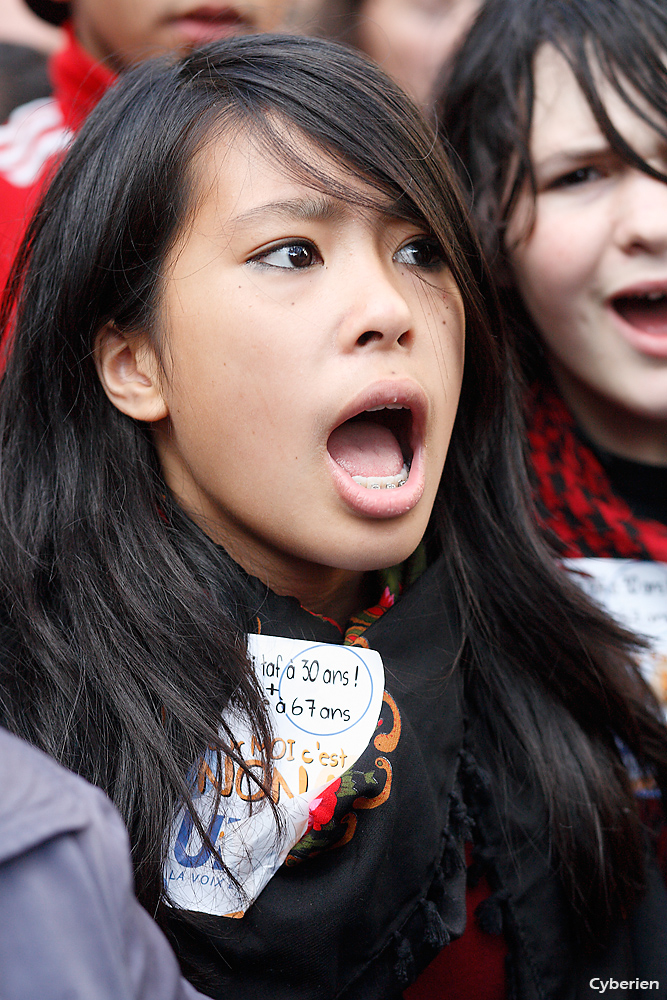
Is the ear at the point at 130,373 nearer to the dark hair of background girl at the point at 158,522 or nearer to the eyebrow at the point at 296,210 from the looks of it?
the dark hair of background girl at the point at 158,522

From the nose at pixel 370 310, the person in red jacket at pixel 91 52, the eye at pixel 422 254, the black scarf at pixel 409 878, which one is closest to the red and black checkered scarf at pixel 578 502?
the black scarf at pixel 409 878

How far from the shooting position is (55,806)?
1.77 feet

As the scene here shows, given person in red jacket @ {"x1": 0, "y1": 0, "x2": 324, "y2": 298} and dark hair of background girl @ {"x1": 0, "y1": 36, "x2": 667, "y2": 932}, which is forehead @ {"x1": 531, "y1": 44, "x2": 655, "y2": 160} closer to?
dark hair of background girl @ {"x1": 0, "y1": 36, "x2": 667, "y2": 932}

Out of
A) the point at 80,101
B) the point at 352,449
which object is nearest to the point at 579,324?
the point at 352,449

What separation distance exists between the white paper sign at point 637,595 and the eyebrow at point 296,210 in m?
0.79

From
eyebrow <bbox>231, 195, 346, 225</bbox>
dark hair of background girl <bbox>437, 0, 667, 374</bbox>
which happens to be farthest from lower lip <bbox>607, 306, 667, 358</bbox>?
eyebrow <bbox>231, 195, 346, 225</bbox>

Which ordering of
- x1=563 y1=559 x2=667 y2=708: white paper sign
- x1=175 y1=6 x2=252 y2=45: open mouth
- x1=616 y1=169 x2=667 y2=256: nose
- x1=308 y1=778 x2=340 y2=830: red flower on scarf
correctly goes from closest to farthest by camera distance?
1. x1=308 y1=778 x2=340 y2=830: red flower on scarf
2. x1=616 y1=169 x2=667 y2=256: nose
3. x1=563 y1=559 x2=667 y2=708: white paper sign
4. x1=175 y1=6 x2=252 y2=45: open mouth

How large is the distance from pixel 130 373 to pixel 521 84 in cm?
93

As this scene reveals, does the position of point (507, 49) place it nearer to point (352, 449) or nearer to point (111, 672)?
point (352, 449)

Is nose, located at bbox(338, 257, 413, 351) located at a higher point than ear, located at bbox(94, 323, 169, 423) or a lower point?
higher

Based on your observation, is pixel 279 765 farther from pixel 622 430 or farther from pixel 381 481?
pixel 622 430

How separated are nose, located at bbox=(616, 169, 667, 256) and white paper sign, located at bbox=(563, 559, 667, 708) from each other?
55 cm

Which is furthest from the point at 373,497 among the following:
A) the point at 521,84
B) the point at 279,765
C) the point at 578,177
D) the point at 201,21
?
the point at 201,21

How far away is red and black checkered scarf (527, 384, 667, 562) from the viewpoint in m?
1.62
